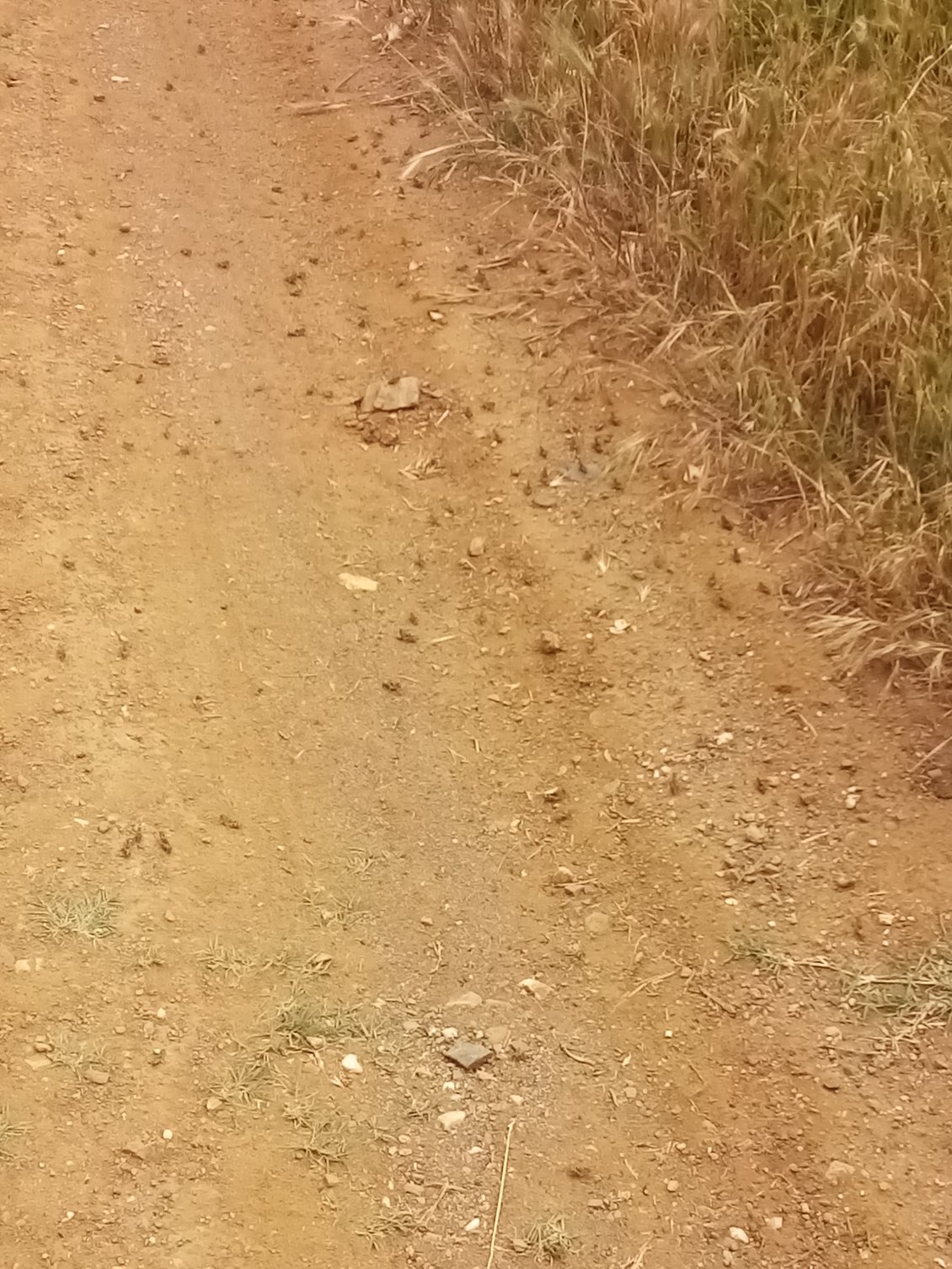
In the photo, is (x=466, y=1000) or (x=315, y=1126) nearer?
(x=315, y=1126)

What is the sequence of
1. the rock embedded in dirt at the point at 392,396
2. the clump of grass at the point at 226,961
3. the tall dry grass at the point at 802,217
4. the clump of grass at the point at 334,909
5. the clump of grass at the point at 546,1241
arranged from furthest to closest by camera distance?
the rock embedded in dirt at the point at 392,396
the tall dry grass at the point at 802,217
the clump of grass at the point at 334,909
the clump of grass at the point at 226,961
the clump of grass at the point at 546,1241

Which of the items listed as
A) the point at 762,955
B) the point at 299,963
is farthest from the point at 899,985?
the point at 299,963

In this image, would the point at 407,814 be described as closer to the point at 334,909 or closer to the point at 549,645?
the point at 334,909

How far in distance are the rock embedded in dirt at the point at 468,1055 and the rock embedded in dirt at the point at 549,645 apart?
2.70 ft

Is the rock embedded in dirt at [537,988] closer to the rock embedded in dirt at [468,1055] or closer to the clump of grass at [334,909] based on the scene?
the rock embedded in dirt at [468,1055]

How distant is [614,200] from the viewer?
3.10 meters

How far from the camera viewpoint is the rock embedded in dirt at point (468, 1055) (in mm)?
2021

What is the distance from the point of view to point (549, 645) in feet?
8.40

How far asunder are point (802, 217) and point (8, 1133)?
2.31m

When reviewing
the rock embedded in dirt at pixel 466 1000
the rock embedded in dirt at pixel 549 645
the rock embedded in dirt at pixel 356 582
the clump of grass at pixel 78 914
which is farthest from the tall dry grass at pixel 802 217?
the clump of grass at pixel 78 914

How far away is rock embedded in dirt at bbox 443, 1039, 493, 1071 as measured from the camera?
2.02 meters

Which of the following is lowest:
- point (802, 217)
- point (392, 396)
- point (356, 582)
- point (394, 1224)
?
point (394, 1224)

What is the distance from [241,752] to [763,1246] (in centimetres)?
122

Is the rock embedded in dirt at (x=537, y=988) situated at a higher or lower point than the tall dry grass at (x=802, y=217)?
lower
